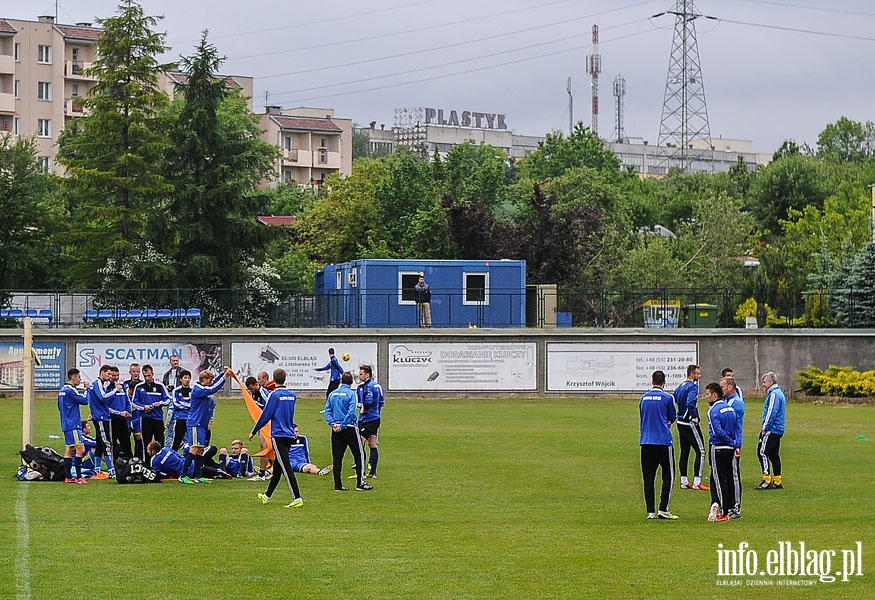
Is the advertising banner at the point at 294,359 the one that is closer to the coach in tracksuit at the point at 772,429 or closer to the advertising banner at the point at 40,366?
the advertising banner at the point at 40,366

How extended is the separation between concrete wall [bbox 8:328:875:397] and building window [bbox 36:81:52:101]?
2690 inches

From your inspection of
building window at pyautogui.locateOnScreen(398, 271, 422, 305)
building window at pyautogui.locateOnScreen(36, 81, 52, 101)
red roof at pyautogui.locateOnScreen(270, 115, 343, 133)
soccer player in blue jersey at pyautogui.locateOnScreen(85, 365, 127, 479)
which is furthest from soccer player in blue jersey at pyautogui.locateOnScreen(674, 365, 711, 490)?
red roof at pyautogui.locateOnScreen(270, 115, 343, 133)

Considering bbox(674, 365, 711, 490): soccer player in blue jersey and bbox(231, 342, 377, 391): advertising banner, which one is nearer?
bbox(674, 365, 711, 490): soccer player in blue jersey

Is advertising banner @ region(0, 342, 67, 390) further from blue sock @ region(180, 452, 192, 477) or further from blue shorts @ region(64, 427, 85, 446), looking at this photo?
blue sock @ region(180, 452, 192, 477)

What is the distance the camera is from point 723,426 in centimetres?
1731

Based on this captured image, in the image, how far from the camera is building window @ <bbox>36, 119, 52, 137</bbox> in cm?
10788

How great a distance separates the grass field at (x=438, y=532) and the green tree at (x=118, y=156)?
2916 centimetres

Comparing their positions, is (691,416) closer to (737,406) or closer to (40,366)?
(737,406)

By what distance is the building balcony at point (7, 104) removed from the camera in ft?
336

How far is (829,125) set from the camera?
126 m

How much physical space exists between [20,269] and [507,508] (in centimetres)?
4478

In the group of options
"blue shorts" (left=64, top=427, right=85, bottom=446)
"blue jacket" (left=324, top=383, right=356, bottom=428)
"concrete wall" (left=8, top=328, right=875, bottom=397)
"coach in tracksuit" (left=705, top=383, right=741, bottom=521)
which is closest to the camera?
"coach in tracksuit" (left=705, top=383, right=741, bottom=521)

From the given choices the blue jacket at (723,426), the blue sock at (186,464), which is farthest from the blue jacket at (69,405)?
the blue jacket at (723,426)

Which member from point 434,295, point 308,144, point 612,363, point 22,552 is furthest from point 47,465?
point 308,144
